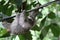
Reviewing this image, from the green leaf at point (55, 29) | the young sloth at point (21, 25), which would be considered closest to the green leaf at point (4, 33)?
the young sloth at point (21, 25)

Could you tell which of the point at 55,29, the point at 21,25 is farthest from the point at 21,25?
the point at 55,29

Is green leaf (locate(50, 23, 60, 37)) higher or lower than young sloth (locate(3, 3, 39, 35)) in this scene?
lower

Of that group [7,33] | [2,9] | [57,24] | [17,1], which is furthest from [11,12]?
[57,24]

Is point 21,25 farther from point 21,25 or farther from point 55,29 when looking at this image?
point 55,29

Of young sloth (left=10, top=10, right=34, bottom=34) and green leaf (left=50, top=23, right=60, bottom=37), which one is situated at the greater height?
young sloth (left=10, top=10, right=34, bottom=34)

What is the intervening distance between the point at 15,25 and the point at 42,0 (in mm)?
143

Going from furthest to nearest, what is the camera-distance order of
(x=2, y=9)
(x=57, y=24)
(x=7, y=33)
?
(x=2, y=9) → (x=7, y=33) → (x=57, y=24)

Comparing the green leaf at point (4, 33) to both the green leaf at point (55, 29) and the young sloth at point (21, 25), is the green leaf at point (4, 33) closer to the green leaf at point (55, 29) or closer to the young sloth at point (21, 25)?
the young sloth at point (21, 25)

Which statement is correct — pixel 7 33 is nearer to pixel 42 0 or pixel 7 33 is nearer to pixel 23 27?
pixel 23 27

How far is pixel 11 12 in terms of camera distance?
0.91 meters

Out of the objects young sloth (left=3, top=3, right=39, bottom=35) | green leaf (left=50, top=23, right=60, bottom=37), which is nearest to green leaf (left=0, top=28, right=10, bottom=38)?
young sloth (left=3, top=3, right=39, bottom=35)

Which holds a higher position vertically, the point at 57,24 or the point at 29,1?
the point at 29,1

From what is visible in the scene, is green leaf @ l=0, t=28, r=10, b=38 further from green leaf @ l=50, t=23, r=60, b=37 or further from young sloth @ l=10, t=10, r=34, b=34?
green leaf @ l=50, t=23, r=60, b=37

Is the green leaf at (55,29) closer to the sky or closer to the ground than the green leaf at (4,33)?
closer to the ground
